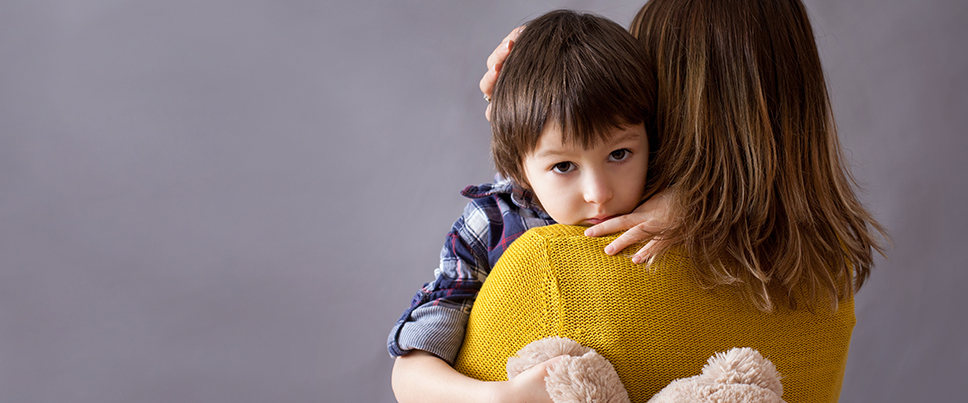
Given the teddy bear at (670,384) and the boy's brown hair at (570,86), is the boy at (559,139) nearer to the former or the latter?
the boy's brown hair at (570,86)

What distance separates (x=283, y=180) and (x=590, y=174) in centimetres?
104

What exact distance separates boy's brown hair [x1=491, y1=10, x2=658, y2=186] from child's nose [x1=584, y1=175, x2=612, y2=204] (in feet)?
0.18

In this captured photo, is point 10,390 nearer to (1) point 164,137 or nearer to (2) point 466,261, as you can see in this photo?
(1) point 164,137

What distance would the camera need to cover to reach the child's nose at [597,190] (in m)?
0.93

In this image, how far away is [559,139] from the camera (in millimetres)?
918

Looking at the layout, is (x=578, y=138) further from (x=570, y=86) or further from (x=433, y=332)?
(x=433, y=332)

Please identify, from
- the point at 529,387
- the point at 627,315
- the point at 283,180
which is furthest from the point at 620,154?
the point at 283,180

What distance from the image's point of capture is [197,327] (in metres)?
1.69

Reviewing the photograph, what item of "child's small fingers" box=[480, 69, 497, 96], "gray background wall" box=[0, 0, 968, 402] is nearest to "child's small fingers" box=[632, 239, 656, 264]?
"child's small fingers" box=[480, 69, 497, 96]

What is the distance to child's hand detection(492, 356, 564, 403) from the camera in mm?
755

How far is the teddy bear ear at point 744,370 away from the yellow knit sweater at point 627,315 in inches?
2.1

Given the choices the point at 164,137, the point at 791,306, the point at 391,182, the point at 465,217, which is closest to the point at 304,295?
the point at 391,182

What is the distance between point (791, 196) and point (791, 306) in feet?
0.51

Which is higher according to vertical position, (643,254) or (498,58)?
(498,58)
